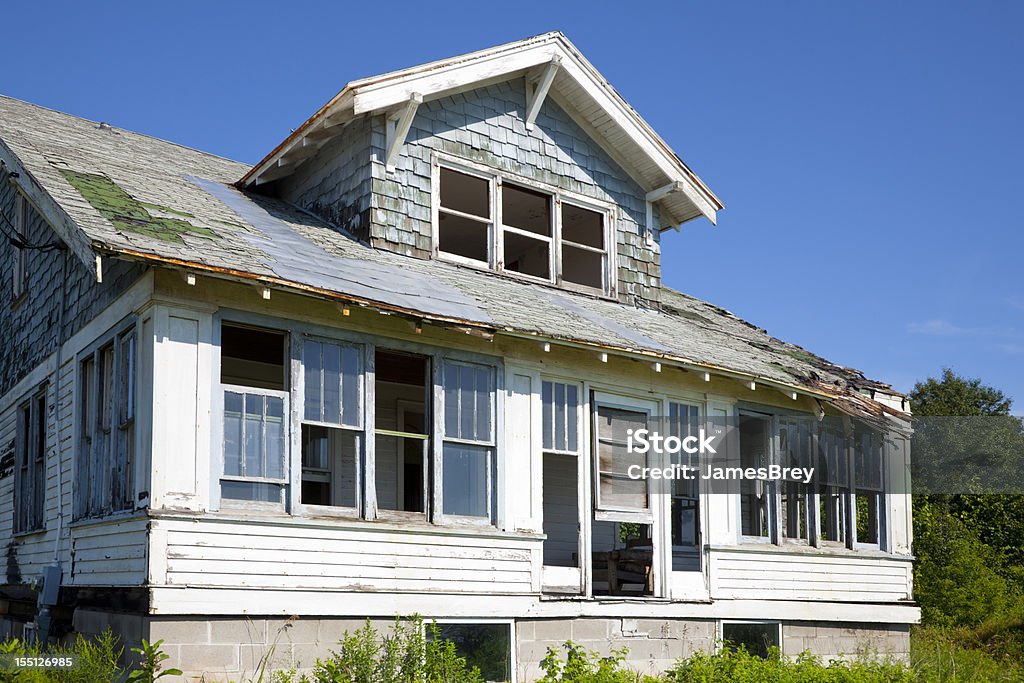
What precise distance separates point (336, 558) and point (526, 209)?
826cm

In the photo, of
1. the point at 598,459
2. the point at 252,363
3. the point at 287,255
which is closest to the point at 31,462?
the point at 252,363

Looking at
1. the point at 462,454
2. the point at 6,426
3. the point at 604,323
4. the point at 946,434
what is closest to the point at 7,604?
the point at 6,426

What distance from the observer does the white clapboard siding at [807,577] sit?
15.0 meters

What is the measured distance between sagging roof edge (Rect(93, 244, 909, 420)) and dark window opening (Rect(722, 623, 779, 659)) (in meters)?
3.45

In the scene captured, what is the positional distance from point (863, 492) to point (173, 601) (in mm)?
11830

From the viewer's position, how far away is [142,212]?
37.9ft

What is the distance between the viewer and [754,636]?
15.9 metres

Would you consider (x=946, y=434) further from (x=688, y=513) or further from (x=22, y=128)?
(x=22, y=128)

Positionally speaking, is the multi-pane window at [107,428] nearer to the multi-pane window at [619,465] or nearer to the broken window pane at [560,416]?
the broken window pane at [560,416]

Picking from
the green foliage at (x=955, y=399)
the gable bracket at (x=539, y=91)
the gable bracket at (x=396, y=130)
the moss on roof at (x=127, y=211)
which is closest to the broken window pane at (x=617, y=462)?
the gable bracket at (x=396, y=130)

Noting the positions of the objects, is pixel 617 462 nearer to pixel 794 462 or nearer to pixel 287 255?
pixel 794 462

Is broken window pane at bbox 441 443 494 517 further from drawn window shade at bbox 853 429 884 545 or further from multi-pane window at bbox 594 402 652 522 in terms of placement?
drawn window shade at bbox 853 429 884 545

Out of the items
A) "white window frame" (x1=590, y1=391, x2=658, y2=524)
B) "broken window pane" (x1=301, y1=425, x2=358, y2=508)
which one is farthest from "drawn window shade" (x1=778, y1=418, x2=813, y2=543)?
"broken window pane" (x1=301, y1=425, x2=358, y2=508)

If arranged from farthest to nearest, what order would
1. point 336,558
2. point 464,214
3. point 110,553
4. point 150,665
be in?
point 464,214 < point 336,558 < point 110,553 < point 150,665
